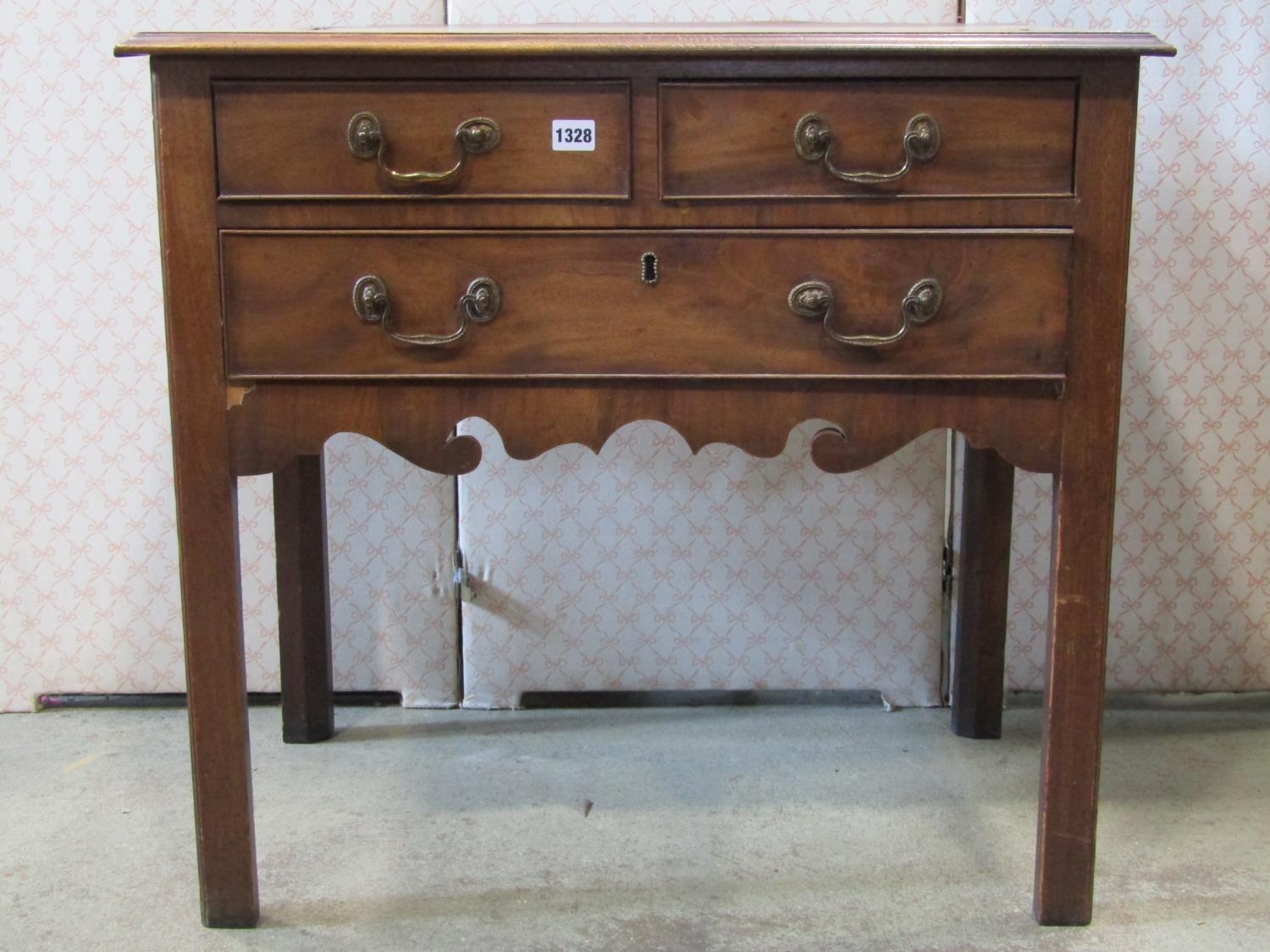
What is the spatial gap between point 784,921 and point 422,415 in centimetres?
70

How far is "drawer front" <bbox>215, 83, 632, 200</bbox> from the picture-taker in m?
1.17

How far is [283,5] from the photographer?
1.80 metres

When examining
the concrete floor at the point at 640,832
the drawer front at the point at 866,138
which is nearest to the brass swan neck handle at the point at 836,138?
the drawer front at the point at 866,138

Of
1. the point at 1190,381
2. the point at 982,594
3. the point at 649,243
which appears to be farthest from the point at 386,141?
the point at 1190,381

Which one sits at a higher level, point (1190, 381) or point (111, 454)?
point (1190, 381)

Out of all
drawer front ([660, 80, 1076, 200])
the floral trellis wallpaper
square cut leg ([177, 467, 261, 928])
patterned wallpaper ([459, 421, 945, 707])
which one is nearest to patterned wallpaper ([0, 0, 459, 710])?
the floral trellis wallpaper

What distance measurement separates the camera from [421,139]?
1184 mm

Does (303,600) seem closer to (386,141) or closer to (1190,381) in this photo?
(386,141)

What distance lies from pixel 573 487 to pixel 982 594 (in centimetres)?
68

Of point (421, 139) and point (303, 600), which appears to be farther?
point (303, 600)

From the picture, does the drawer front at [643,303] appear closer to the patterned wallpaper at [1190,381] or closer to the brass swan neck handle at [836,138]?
the brass swan neck handle at [836,138]

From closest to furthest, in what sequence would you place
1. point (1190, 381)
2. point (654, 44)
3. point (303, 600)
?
1. point (654, 44)
2. point (303, 600)
3. point (1190, 381)

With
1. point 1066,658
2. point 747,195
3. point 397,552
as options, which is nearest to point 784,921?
point 1066,658

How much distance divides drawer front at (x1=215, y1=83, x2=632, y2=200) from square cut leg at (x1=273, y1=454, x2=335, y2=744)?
0.58 metres
